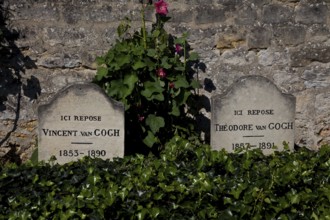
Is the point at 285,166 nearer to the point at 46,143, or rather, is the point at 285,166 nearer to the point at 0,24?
the point at 46,143

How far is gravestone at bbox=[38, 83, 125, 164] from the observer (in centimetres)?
446

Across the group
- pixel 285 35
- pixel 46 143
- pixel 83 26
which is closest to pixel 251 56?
pixel 285 35

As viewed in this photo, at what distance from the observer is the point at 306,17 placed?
17.0ft

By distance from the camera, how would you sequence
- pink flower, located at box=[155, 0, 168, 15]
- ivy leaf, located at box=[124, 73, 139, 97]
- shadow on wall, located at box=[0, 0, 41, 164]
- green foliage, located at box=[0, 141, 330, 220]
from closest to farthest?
green foliage, located at box=[0, 141, 330, 220], ivy leaf, located at box=[124, 73, 139, 97], pink flower, located at box=[155, 0, 168, 15], shadow on wall, located at box=[0, 0, 41, 164]

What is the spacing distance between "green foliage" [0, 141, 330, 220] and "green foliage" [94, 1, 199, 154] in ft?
3.03

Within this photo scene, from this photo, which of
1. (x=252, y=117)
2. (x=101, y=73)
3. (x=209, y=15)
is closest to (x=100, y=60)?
(x=101, y=73)

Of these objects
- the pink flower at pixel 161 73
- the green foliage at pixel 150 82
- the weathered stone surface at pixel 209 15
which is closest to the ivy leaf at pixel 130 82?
the green foliage at pixel 150 82

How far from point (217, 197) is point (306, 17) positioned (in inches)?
92.3

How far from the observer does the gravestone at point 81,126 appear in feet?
14.6

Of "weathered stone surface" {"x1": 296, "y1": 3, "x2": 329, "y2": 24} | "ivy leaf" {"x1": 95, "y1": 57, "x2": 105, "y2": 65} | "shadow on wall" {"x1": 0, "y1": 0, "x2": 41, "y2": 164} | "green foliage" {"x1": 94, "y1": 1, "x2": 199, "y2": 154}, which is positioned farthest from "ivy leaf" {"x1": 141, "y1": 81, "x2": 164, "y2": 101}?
"weathered stone surface" {"x1": 296, "y1": 3, "x2": 329, "y2": 24}

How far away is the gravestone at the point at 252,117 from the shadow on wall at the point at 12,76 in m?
1.62

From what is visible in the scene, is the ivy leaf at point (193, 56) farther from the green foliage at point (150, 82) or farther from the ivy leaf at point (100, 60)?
the ivy leaf at point (100, 60)

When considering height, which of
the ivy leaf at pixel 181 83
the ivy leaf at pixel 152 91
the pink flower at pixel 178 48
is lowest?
the ivy leaf at pixel 152 91

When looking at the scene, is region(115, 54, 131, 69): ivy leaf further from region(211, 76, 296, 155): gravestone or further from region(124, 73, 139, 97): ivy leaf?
region(211, 76, 296, 155): gravestone
